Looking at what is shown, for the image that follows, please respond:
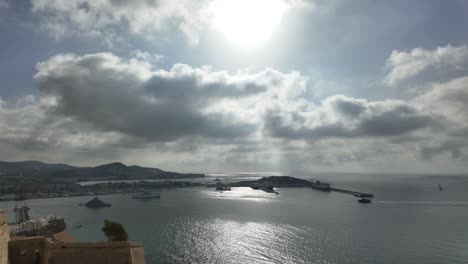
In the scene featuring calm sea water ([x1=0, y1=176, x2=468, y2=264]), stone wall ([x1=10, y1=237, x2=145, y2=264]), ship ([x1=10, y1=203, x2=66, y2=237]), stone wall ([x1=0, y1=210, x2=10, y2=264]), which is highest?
stone wall ([x1=0, y1=210, x2=10, y2=264])

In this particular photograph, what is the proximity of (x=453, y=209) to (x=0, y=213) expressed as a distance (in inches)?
4822

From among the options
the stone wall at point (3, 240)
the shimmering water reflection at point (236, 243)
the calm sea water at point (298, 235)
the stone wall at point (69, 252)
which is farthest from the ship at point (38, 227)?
the stone wall at point (3, 240)

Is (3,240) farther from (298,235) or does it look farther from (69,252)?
(298,235)

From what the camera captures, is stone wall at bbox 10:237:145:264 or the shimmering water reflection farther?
the shimmering water reflection

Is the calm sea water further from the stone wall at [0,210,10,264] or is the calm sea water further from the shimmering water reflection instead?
the stone wall at [0,210,10,264]

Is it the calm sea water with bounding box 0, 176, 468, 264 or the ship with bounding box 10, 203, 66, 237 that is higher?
the ship with bounding box 10, 203, 66, 237

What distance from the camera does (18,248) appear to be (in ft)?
68.2

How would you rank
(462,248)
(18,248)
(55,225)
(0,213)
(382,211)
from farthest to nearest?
(382,211) → (55,225) → (462,248) → (18,248) → (0,213)

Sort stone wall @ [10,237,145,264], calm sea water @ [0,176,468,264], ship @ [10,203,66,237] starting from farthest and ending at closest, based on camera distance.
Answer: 1. ship @ [10,203,66,237]
2. calm sea water @ [0,176,468,264]
3. stone wall @ [10,237,145,264]

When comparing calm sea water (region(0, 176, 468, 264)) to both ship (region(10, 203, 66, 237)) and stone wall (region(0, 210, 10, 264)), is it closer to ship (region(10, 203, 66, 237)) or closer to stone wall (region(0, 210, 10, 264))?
ship (region(10, 203, 66, 237))

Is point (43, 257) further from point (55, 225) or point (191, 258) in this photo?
point (55, 225)

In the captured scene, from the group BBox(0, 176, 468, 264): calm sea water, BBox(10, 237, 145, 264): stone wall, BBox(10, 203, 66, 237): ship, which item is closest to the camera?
BBox(10, 237, 145, 264): stone wall

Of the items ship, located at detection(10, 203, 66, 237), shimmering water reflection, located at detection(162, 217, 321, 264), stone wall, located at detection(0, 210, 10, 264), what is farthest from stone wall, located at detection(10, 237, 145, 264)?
ship, located at detection(10, 203, 66, 237)

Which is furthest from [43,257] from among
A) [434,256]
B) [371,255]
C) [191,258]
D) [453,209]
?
[453,209]
